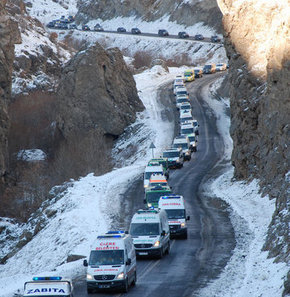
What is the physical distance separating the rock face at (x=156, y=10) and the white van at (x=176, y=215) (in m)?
102

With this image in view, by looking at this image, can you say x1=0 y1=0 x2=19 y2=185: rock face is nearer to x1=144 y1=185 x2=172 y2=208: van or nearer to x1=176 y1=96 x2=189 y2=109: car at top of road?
x1=176 y1=96 x2=189 y2=109: car at top of road

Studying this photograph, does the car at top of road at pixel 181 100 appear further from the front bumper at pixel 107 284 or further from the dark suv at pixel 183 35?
the front bumper at pixel 107 284

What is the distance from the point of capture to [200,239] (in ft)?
115

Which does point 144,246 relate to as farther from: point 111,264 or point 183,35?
point 183,35

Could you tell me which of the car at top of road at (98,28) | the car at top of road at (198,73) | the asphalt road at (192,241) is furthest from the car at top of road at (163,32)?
the asphalt road at (192,241)

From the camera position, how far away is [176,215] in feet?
115

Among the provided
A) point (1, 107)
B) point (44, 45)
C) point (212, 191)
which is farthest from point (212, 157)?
point (44, 45)

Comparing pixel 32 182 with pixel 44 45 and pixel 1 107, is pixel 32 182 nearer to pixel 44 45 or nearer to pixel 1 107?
pixel 1 107

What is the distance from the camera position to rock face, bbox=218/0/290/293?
3834 cm

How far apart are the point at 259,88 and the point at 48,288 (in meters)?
33.3

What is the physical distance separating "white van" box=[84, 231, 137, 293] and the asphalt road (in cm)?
54

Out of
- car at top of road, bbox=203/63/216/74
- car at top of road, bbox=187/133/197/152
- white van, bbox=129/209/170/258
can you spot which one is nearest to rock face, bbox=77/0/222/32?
car at top of road, bbox=203/63/216/74

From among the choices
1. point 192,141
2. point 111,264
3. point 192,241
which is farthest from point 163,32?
point 111,264

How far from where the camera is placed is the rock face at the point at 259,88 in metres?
38.3
